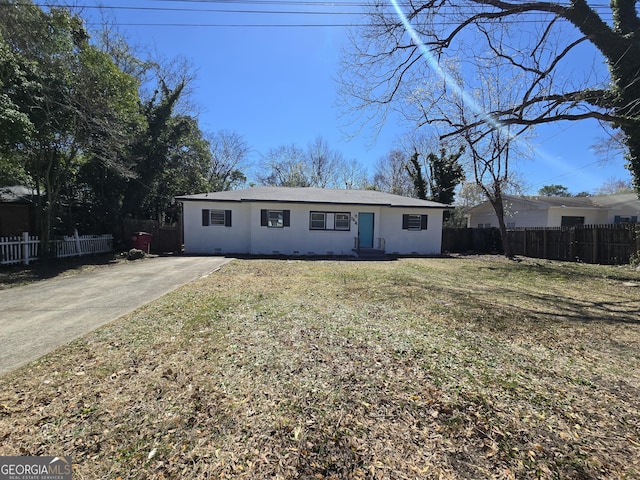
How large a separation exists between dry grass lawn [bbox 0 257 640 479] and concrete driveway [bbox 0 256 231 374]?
447 mm

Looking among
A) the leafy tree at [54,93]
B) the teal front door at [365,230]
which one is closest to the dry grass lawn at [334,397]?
the leafy tree at [54,93]

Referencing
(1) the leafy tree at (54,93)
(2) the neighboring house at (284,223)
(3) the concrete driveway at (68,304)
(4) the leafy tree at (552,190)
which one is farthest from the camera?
(4) the leafy tree at (552,190)

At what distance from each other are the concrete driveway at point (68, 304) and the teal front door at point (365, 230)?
28.4 feet

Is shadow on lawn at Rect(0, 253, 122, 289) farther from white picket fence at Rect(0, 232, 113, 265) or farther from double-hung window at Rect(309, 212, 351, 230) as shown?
double-hung window at Rect(309, 212, 351, 230)

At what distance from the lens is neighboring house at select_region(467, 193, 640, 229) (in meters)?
20.4

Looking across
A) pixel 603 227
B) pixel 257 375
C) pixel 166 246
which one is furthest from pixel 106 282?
pixel 603 227

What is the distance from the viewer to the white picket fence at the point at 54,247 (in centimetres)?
952

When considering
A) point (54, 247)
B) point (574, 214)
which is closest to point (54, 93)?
point (54, 247)

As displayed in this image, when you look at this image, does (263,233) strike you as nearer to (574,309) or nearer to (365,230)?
(365,230)

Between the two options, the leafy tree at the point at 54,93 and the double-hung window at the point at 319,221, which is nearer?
the leafy tree at the point at 54,93

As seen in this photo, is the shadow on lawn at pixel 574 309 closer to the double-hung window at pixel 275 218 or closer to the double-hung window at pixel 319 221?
the double-hung window at pixel 319 221

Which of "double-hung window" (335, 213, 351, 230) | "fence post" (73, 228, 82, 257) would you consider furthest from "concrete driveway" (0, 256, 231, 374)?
"double-hung window" (335, 213, 351, 230)

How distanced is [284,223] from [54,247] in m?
9.05

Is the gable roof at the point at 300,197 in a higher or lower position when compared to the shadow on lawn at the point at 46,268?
higher
